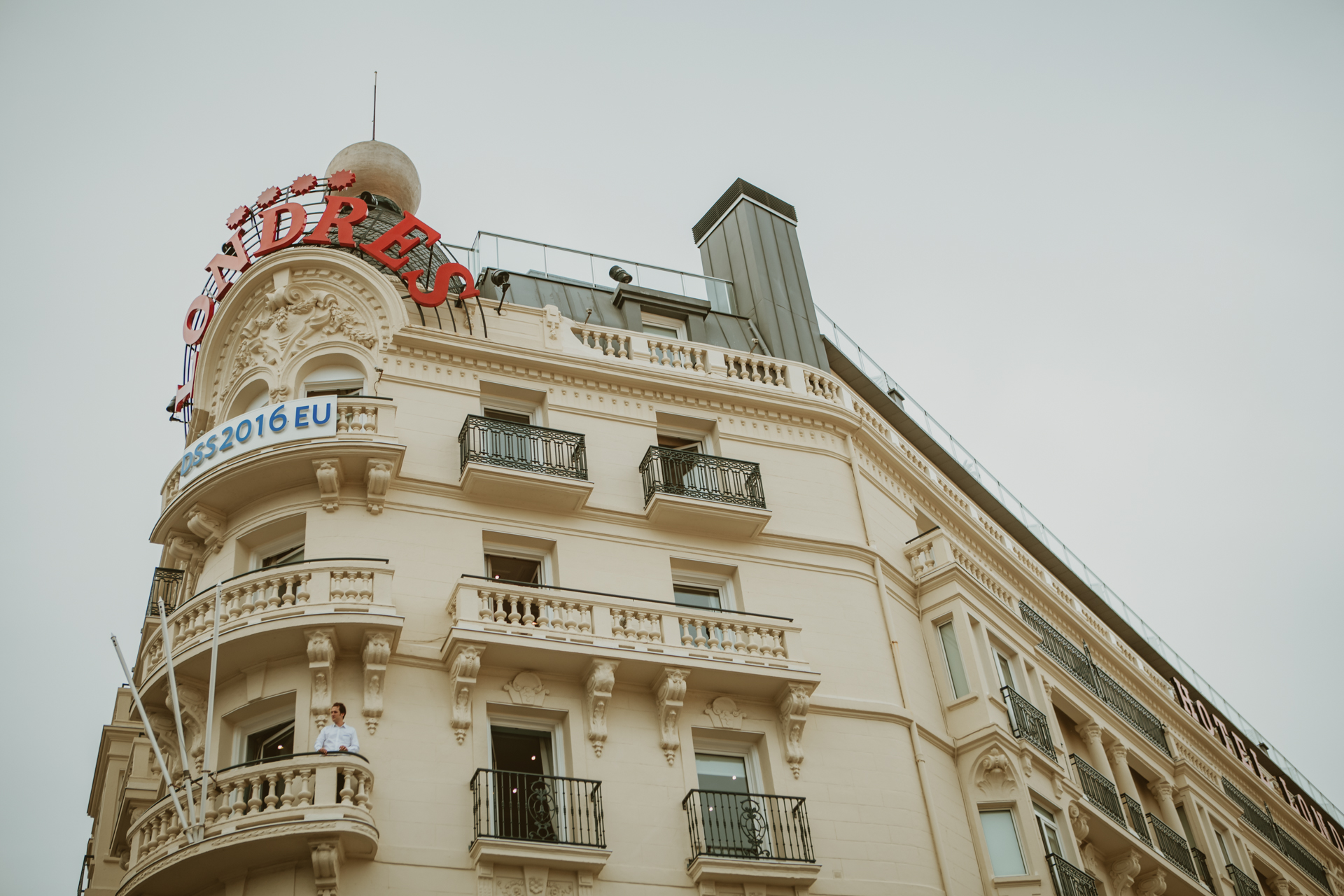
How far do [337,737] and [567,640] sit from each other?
4350mm

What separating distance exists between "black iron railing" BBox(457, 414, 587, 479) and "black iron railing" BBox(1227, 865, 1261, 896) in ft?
76.2

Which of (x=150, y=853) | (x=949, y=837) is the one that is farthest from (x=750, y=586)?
(x=150, y=853)

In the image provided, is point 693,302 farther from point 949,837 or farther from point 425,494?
point 949,837

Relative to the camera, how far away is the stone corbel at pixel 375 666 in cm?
2205

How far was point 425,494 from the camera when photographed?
83.0ft

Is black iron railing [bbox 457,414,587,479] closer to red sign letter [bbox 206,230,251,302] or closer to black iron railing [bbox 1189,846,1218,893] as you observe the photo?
red sign letter [bbox 206,230,251,302]

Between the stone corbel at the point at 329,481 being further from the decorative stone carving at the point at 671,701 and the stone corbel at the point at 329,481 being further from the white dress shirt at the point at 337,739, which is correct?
the decorative stone carving at the point at 671,701

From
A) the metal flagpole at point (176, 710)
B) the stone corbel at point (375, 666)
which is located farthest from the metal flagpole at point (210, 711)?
the stone corbel at point (375, 666)

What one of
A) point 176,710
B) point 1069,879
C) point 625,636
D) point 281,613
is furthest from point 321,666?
point 1069,879

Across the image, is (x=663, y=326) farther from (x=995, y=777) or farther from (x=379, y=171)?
(x=995, y=777)

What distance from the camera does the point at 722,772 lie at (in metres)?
24.3

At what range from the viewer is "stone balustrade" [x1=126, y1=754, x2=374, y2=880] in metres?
19.7

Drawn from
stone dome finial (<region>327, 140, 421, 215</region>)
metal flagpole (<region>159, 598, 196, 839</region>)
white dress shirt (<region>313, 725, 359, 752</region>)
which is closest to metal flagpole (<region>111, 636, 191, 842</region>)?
metal flagpole (<region>159, 598, 196, 839</region>)

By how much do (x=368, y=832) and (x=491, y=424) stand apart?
347 inches
